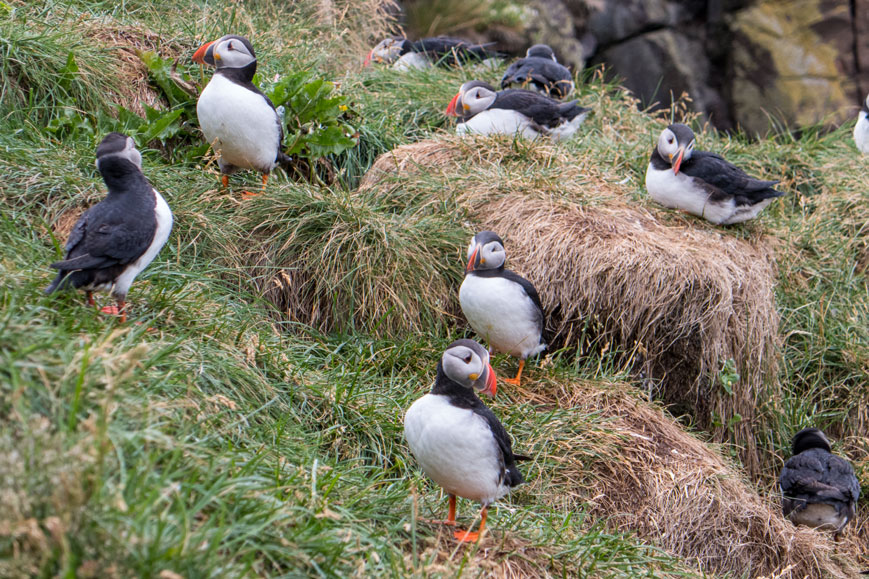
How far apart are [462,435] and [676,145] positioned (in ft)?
9.97

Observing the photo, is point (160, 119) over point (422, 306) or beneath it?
over

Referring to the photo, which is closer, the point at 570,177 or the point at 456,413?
the point at 456,413

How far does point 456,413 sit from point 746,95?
9.65m

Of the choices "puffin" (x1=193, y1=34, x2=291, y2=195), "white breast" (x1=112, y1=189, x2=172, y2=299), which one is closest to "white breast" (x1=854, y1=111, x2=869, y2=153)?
"puffin" (x1=193, y1=34, x2=291, y2=195)

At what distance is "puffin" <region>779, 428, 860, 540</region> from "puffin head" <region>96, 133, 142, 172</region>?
3860 mm

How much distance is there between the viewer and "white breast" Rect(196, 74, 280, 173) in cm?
442

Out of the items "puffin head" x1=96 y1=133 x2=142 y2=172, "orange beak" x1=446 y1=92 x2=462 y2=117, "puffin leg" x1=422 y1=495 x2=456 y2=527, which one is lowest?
"puffin leg" x1=422 y1=495 x2=456 y2=527

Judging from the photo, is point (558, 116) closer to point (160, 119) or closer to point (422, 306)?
point (422, 306)

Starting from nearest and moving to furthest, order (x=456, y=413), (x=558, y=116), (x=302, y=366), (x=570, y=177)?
(x=456, y=413)
(x=302, y=366)
(x=570, y=177)
(x=558, y=116)

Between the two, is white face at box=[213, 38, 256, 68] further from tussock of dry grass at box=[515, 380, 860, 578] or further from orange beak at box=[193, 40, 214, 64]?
tussock of dry grass at box=[515, 380, 860, 578]

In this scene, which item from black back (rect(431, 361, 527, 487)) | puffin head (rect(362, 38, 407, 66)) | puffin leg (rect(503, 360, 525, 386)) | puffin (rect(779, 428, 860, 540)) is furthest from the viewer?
puffin head (rect(362, 38, 407, 66))

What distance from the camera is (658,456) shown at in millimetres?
4242

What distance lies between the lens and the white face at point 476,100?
20.0ft

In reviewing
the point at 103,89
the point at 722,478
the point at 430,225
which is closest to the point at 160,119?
the point at 103,89
